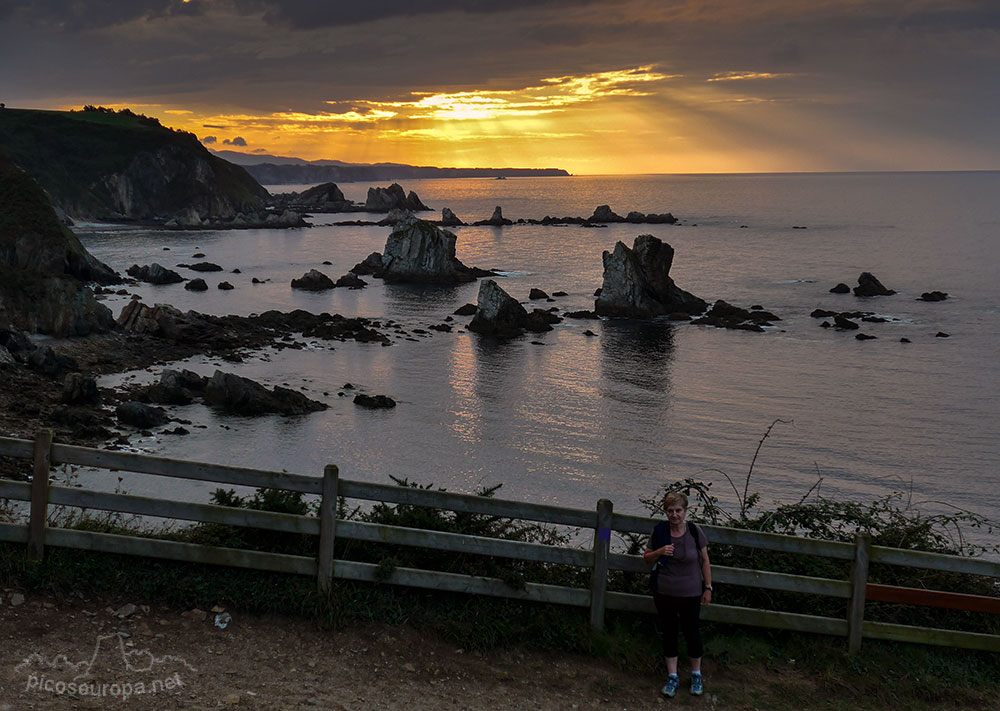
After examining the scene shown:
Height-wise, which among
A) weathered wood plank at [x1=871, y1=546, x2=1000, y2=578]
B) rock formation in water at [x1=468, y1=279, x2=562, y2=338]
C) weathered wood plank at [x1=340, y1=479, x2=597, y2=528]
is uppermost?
weathered wood plank at [x1=340, y1=479, x2=597, y2=528]

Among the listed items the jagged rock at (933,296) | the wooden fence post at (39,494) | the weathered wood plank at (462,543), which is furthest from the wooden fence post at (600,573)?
the jagged rock at (933,296)

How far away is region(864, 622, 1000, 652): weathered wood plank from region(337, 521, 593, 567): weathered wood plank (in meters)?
3.20

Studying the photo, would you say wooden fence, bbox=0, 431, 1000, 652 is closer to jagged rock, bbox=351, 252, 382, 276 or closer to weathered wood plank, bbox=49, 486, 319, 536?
weathered wood plank, bbox=49, 486, 319, 536

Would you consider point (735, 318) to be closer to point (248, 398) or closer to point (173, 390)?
point (248, 398)

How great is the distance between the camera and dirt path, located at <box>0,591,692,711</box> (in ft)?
25.3

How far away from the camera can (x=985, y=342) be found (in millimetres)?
61781

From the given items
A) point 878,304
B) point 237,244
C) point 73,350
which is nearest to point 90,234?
point 237,244

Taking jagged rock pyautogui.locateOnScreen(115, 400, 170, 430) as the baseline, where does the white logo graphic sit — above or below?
above

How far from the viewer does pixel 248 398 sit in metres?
37.4

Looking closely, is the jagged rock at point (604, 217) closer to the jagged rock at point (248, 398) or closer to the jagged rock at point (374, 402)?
the jagged rock at point (374, 402)

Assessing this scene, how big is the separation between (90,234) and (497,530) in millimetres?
146739

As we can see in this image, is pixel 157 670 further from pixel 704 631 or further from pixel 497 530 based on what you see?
pixel 704 631

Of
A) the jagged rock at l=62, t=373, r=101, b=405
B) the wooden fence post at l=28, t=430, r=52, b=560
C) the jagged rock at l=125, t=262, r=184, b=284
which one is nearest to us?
the wooden fence post at l=28, t=430, r=52, b=560

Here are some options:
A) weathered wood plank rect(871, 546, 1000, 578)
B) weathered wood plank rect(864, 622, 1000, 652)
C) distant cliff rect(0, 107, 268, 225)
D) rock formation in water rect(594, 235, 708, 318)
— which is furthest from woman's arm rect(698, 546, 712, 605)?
distant cliff rect(0, 107, 268, 225)
